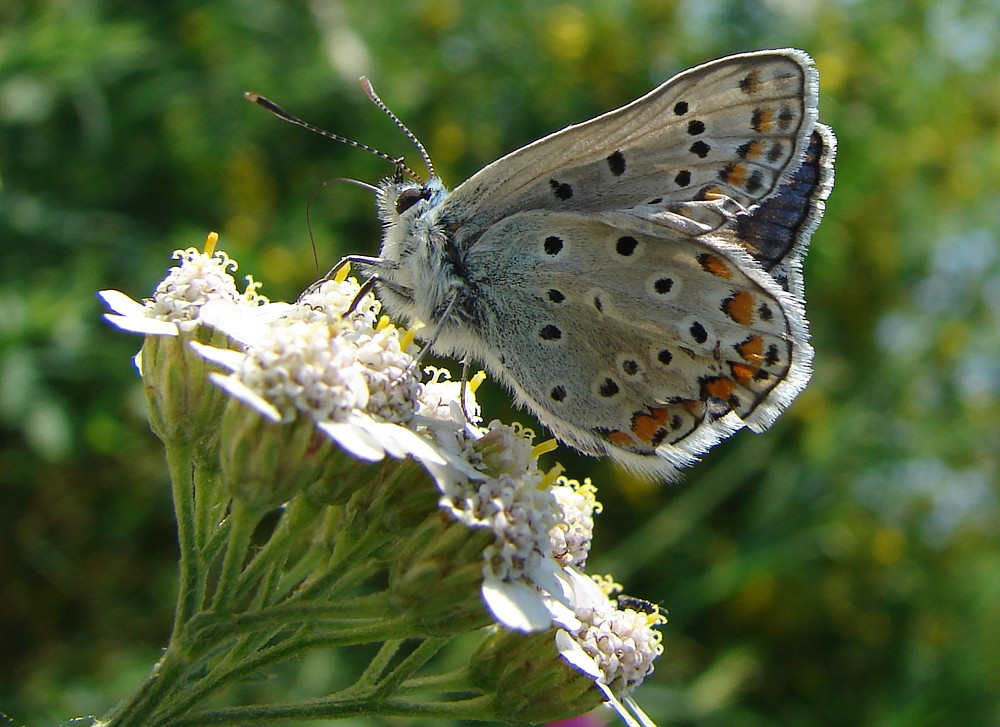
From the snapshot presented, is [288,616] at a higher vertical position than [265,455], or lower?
lower

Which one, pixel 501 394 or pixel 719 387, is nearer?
pixel 719 387

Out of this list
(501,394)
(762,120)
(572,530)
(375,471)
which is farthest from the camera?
(501,394)

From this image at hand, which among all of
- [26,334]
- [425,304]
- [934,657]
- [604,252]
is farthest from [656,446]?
[934,657]

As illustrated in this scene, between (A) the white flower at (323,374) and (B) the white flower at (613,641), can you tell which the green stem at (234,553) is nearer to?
(A) the white flower at (323,374)

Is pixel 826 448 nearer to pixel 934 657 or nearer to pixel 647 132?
pixel 934 657

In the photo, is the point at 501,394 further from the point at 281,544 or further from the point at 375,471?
the point at 281,544

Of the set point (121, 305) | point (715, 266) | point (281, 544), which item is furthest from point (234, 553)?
point (715, 266)
